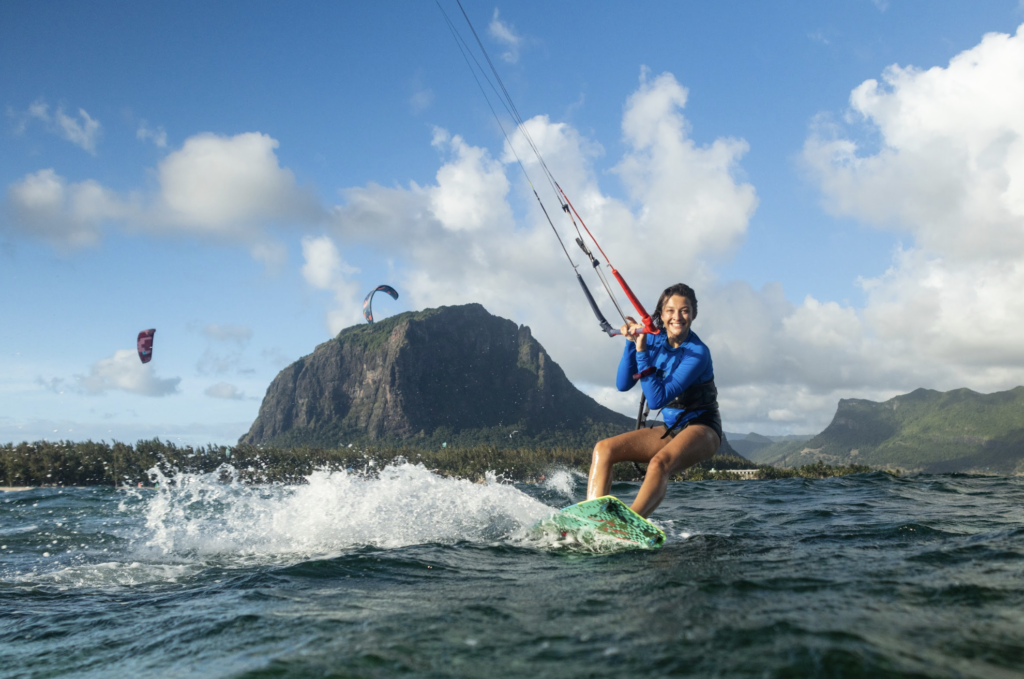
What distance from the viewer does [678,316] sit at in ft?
22.4

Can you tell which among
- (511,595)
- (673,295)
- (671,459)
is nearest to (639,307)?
(673,295)

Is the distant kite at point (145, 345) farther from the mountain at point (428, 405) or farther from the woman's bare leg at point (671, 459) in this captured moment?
the mountain at point (428, 405)

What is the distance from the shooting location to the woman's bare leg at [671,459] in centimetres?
630

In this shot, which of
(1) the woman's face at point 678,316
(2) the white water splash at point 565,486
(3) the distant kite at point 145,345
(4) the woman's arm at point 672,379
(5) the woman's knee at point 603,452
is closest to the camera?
(4) the woman's arm at point 672,379

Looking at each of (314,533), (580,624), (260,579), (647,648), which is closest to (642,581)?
(580,624)

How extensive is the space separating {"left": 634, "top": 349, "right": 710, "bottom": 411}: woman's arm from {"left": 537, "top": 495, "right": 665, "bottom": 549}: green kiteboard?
129 centimetres

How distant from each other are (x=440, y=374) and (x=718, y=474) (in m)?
169

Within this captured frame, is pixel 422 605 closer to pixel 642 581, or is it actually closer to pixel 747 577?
pixel 642 581

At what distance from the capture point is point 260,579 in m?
5.45

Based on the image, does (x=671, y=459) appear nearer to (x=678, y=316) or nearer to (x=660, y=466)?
(x=660, y=466)

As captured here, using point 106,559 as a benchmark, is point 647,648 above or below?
above

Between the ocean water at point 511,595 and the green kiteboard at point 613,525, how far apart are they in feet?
0.74

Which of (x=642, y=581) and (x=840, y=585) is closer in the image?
(x=840, y=585)

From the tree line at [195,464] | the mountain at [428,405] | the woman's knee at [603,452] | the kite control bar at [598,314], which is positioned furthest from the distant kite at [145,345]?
the mountain at [428,405]
